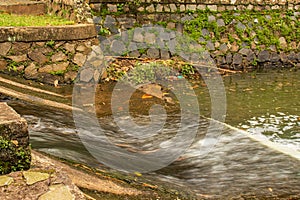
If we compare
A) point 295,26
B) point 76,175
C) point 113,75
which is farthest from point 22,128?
point 295,26

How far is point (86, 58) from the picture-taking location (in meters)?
8.26

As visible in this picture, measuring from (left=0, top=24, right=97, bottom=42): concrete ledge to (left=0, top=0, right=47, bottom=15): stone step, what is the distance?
8.09 ft

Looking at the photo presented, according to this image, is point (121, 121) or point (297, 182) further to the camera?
point (121, 121)

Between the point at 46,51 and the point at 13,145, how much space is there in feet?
16.1

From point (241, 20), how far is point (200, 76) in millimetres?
2089

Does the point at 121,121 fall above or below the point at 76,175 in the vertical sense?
below

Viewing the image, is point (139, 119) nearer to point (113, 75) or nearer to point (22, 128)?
point (113, 75)

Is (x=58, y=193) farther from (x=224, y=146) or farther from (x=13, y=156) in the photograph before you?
(x=224, y=146)

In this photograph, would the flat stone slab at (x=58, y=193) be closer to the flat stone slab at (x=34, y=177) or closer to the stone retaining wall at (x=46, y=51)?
the flat stone slab at (x=34, y=177)

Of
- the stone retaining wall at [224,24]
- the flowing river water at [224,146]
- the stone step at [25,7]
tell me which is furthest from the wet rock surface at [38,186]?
the stone step at [25,7]

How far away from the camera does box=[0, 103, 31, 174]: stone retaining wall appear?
3031 mm

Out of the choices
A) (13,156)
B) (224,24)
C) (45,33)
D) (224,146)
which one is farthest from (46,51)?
(13,156)

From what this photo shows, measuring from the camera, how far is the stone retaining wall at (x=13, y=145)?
→ 3031 millimetres

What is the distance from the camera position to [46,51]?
25.6 ft
